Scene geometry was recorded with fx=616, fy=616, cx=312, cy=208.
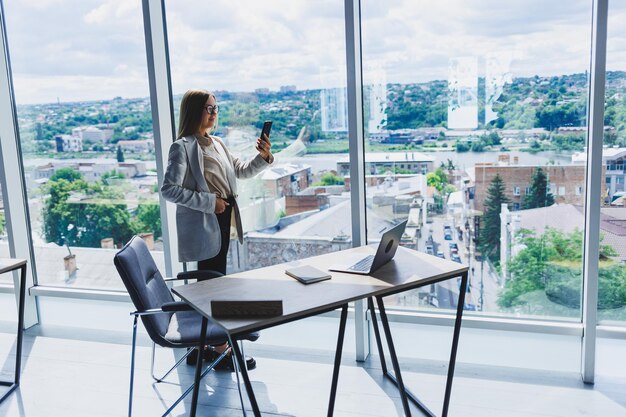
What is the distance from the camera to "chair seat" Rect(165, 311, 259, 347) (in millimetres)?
2990

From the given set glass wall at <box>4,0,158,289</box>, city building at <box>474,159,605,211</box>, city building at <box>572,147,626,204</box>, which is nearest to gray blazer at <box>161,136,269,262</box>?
glass wall at <box>4,0,158,289</box>

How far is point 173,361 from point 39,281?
1.62 meters

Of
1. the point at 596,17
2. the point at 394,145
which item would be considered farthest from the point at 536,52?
the point at 394,145

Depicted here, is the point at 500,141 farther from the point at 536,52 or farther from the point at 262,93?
the point at 262,93

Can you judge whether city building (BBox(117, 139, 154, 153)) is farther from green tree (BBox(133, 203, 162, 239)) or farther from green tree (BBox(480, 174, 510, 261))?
green tree (BBox(480, 174, 510, 261))

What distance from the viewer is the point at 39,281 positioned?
496 centimetres

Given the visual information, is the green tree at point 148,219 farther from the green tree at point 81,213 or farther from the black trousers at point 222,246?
the black trousers at point 222,246

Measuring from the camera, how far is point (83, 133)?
4664 millimetres

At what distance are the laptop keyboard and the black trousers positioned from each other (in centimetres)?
97

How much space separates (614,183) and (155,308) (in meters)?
2.59

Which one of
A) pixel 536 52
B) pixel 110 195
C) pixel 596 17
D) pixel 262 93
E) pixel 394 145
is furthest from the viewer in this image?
pixel 110 195

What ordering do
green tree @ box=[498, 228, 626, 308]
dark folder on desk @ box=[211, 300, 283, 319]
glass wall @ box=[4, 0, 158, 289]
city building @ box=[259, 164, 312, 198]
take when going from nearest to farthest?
dark folder on desk @ box=[211, 300, 283, 319], green tree @ box=[498, 228, 626, 308], city building @ box=[259, 164, 312, 198], glass wall @ box=[4, 0, 158, 289]

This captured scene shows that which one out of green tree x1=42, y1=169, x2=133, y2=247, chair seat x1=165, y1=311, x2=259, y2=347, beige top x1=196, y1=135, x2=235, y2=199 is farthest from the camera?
green tree x1=42, y1=169, x2=133, y2=247

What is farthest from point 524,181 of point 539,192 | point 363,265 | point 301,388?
point 301,388
